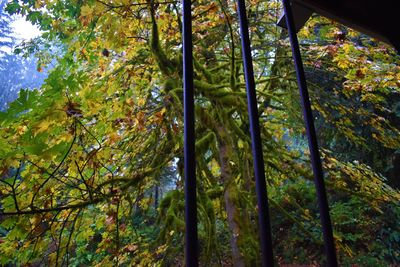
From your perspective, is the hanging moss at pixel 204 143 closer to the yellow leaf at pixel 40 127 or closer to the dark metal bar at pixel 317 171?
the yellow leaf at pixel 40 127

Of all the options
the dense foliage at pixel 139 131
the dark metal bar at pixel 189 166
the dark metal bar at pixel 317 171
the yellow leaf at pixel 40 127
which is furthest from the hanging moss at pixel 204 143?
the dark metal bar at pixel 189 166

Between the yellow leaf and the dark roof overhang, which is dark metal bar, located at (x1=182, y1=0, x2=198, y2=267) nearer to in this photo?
the dark roof overhang

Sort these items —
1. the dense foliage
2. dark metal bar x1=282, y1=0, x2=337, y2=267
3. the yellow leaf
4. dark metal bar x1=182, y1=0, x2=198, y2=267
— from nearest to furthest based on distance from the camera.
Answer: dark metal bar x1=182, y1=0, x2=198, y2=267, dark metal bar x1=282, y1=0, x2=337, y2=267, the yellow leaf, the dense foliage

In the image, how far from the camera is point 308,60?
3881 mm

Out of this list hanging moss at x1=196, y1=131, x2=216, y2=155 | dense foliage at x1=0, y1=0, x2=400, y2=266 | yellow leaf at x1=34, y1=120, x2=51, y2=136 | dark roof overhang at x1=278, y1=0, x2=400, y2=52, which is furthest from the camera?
hanging moss at x1=196, y1=131, x2=216, y2=155

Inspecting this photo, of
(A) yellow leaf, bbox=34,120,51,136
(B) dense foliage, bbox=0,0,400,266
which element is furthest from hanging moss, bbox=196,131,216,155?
(A) yellow leaf, bbox=34,120,51,136

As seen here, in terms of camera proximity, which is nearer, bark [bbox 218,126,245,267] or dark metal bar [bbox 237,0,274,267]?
dark metal bar [bbox 237,0,274,267]

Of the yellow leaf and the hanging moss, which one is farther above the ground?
the hanging moss

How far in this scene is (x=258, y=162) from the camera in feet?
2.09

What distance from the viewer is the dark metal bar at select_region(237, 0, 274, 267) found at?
0.58 m

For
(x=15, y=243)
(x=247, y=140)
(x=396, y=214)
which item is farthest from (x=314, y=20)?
(x=396, y=214)

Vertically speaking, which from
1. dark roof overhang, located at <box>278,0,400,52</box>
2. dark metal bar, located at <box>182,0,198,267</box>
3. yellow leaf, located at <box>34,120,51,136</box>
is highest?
dark roof overhang, located at <box>278,0,400,52</box>

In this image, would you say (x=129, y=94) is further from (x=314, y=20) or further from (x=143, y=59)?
(x=314, y=20)

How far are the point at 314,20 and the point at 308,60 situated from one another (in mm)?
605
